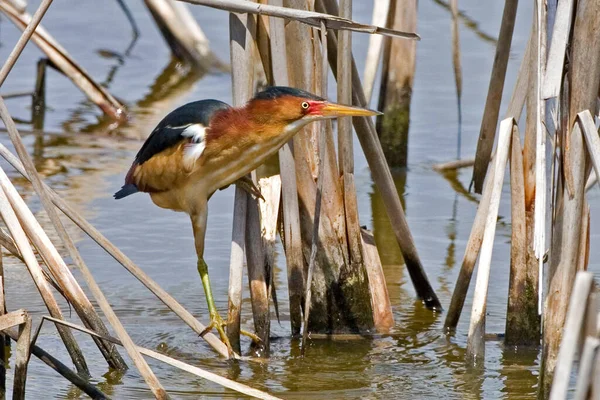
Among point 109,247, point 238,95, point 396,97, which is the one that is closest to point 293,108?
point 238,95

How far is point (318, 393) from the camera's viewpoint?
3.46 meters

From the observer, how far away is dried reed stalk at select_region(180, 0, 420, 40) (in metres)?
3.12

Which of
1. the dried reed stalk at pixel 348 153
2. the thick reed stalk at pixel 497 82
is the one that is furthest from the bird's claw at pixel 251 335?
the thick reed stalk at pixel 497 82

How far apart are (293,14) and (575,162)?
898 mm

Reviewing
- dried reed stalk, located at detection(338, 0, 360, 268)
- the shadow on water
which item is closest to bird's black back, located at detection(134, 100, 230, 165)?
dried reed stalk, located at detection(338, 0, 360, 268)

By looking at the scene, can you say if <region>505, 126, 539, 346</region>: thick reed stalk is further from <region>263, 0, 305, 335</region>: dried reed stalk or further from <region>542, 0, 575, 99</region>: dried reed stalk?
<region>263, 0, 305, 335</region>: dried reed stalk

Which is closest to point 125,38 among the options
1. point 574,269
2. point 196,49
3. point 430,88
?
point 196,49

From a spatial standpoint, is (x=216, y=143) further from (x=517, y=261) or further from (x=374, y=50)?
(x=374, y=50)

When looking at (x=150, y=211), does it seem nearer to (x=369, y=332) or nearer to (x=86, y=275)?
(x=369, y=332)

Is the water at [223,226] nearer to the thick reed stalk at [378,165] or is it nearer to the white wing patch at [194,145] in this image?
the thick reed stalk at [378,165]

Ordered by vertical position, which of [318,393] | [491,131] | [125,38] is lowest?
[318,393]

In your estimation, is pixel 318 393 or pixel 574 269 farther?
pixel 318 393

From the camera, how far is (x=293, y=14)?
10.3ft

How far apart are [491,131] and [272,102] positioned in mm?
1172
